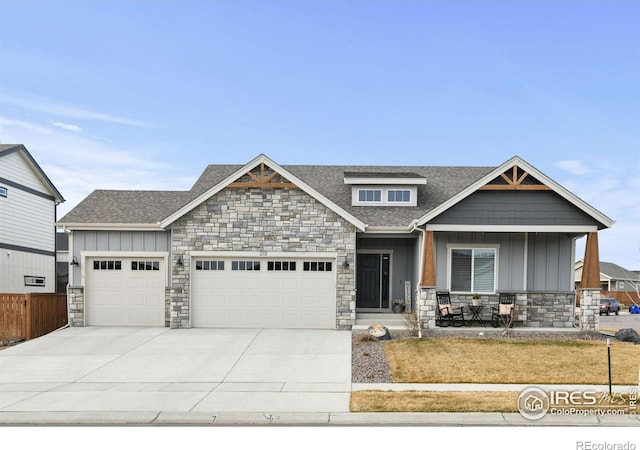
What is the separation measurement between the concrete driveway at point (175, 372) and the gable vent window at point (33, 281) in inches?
333

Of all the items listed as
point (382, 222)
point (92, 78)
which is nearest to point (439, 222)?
point (382, 222)

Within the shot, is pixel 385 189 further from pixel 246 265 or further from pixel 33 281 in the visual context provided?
pixel 33 281

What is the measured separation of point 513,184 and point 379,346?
257 inches

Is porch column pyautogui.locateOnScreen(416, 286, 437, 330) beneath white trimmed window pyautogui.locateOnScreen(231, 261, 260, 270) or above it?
beneath

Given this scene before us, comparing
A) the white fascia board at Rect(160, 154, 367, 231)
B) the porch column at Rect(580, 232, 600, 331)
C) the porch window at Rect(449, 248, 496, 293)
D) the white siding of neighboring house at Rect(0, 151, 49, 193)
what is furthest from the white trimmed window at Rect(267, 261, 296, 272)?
the white siding of neighboring house at Rect(0, 151, 49, 193)

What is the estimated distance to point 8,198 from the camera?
23078 mm

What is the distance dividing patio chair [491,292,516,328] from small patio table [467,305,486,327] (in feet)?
1.21

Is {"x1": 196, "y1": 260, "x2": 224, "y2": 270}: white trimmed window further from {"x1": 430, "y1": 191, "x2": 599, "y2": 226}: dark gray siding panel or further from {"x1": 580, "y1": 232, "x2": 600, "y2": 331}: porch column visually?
{"x1": 580, "y1": 232, "x2": 600, "y2": 331}: porch column

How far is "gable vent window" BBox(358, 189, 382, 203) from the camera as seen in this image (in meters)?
20.6

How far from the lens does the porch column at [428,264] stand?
54.0 ft

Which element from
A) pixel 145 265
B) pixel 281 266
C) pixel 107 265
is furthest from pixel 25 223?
Result: pixel 281 266

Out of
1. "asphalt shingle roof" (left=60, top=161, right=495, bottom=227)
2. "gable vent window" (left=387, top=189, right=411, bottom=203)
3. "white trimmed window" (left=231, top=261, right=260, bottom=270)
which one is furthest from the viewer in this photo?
"gable vent window" (left=387, top=189, right=411, bottom=203)

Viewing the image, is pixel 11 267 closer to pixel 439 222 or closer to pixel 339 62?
pixel 339 62
